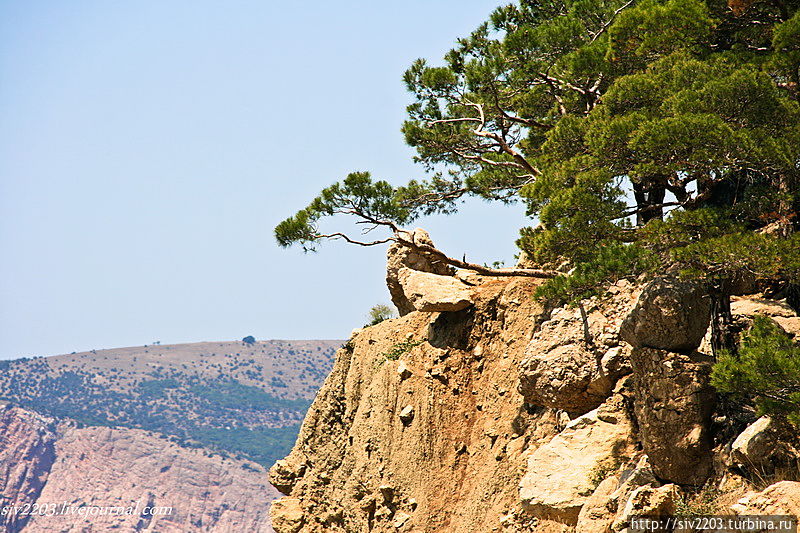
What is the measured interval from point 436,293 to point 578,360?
6.72 metres

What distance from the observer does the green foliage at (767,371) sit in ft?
34.6

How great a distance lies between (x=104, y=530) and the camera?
171500mm

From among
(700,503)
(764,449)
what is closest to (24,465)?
(700,503)

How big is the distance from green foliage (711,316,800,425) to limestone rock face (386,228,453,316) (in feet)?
41.9

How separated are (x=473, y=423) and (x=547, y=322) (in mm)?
4773

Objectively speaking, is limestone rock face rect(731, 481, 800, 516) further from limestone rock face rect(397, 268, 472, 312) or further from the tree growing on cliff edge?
limestone rock face rect(397, 268, 472, 312)

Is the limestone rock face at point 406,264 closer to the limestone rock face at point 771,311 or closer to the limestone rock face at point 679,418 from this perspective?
the limestone rock face at point 771,311

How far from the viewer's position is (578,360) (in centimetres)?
1644

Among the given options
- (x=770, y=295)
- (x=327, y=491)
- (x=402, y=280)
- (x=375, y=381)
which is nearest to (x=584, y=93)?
(x=770, y=295)

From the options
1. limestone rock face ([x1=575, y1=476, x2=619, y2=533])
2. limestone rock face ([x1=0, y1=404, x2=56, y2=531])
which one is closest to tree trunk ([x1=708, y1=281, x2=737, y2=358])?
limestone rock face ([x1=575, y1=476, x2=619, y2=533])

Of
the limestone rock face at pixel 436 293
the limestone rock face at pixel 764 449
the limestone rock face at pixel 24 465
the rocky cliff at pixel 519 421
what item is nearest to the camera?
the limestone rock face at pixel 764 449

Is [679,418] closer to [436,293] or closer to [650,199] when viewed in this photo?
[650,199]

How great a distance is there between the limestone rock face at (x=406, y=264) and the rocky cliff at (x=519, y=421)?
0.13 metres

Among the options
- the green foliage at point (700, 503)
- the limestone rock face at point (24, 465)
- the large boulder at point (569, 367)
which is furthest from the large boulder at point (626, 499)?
the limestone rock face at point (24, 465)
